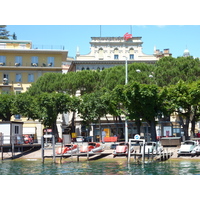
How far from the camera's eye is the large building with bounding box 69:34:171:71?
10106cm

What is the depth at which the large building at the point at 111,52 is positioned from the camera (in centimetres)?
10106

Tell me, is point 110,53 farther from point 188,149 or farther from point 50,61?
point 188,149

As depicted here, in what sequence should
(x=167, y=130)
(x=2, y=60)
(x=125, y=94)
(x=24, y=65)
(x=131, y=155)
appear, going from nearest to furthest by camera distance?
(x=131, y=155)
(x=125, y=94)
(x=167, y=130)
(x=2, y=60)
(x=24, y=65)

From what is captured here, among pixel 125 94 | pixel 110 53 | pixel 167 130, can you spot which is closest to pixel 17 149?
pixel 125 94

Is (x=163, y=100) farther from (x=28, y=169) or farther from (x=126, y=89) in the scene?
(x=28, y=169)

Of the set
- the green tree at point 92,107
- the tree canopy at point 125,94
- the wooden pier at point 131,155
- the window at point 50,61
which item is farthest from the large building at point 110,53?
the wooden pier at point 131,155

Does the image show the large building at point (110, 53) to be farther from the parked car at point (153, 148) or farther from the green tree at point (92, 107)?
the parked car at point (153, 148)

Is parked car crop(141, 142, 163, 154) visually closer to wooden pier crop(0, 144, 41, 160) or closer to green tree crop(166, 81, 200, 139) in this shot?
green tree crop(166, 81, 200, 139)

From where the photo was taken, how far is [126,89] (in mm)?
56375

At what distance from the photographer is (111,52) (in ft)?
340

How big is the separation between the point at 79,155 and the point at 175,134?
2106cm

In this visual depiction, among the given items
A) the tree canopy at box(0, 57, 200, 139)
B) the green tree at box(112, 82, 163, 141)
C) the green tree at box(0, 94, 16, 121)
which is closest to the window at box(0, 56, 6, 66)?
the tree canopy at box(0, 57, 200, 139)

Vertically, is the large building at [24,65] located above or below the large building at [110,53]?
below
